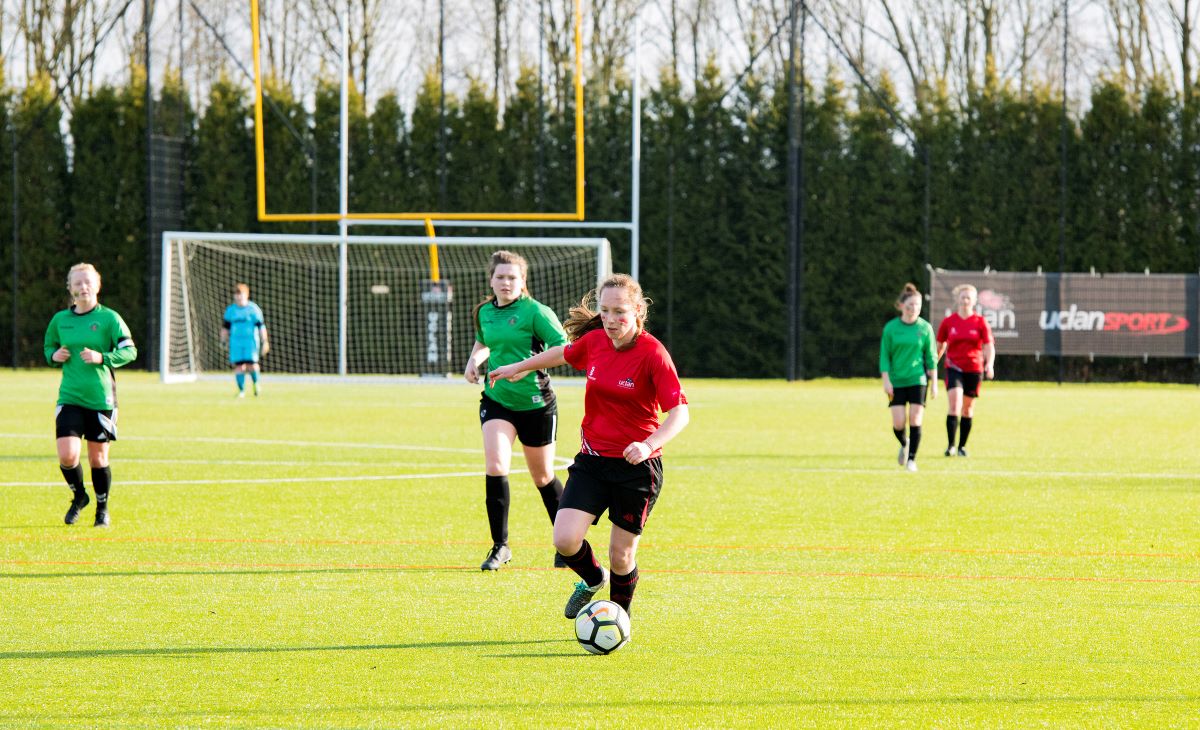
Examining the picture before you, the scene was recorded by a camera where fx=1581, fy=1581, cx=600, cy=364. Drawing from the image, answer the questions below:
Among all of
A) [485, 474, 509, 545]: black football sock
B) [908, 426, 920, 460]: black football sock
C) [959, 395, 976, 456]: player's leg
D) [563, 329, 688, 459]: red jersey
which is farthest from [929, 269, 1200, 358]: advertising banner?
[563, 329, 688, 459]: red jersey

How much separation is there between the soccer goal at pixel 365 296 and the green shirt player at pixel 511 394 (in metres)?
23.8

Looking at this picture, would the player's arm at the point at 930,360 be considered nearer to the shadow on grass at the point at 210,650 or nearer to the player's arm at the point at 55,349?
the player's arm at the point at 55,349

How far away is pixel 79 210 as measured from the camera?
36.3 meters

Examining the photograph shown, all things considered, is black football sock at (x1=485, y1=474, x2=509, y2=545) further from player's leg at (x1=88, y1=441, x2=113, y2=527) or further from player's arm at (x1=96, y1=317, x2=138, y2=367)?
player's leg at (x1=88, y1=441, x2=113, y2=527)

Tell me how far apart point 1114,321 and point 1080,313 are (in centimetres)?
68

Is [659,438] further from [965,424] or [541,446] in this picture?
[965,424]

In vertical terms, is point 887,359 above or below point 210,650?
above

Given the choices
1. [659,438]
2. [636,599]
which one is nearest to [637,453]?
[659,438]

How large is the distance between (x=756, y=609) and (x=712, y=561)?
1.61 m

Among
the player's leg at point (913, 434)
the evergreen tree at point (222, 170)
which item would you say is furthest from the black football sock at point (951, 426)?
the evergreen tree at point (222, 170)

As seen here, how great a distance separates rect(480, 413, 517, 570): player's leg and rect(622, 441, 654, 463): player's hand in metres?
2.63

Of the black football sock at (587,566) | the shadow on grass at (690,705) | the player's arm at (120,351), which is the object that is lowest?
the shadow on grass at (690,705)

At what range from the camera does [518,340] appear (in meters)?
9.15

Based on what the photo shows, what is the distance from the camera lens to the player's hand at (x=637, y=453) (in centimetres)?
625
